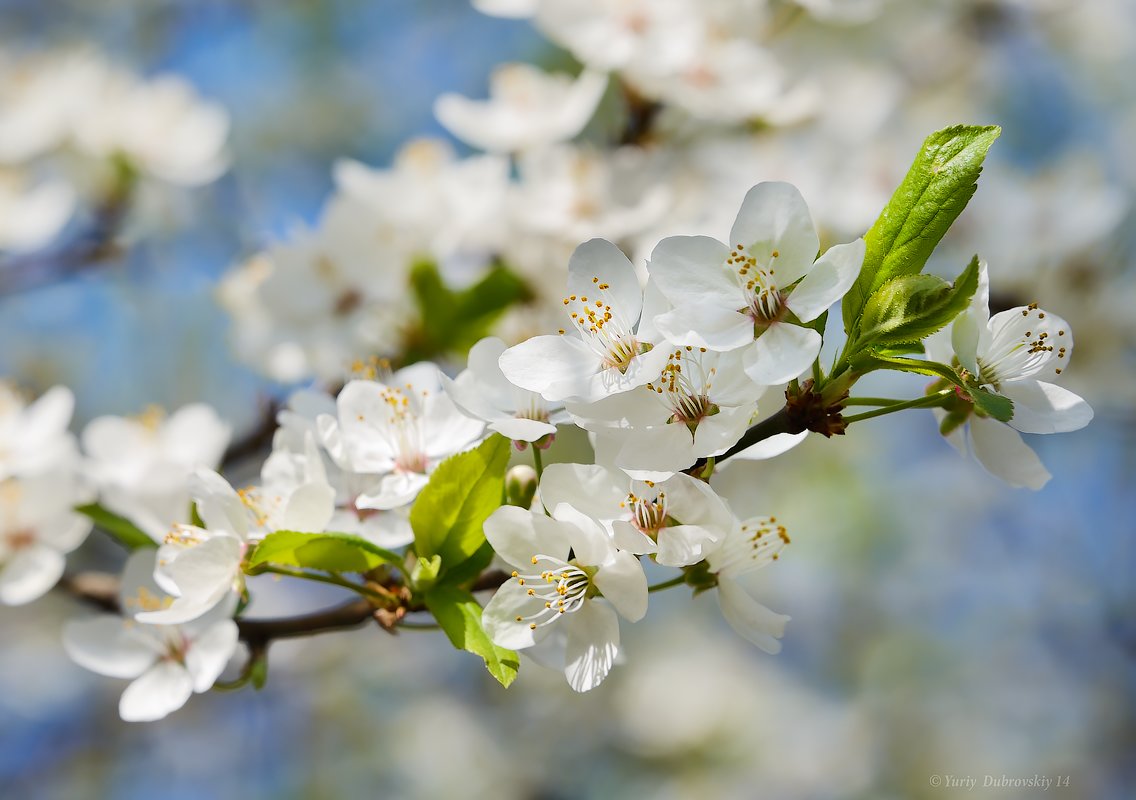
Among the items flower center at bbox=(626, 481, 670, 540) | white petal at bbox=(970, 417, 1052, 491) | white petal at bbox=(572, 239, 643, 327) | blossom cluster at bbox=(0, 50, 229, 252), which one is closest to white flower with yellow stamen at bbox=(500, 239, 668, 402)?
white petal at bbox=(572, 239, 643, 327)

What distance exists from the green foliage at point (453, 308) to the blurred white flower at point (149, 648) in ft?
2.54

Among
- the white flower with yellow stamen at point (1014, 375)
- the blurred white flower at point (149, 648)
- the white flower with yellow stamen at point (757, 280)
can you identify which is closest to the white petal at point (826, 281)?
the white flower with yellow stamen at point (757, 280)

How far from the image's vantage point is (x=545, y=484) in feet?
2.85

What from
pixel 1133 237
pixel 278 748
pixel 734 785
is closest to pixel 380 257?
pixel 1133 237

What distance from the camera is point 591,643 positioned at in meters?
0.91

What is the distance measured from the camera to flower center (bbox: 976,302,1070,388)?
897 mm

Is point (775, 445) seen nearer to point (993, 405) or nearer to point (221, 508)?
point (993, 405)

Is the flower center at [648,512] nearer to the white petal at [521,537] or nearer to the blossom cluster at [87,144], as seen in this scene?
the white petal at [521,537]

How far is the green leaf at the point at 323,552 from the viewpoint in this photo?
35.8 inches

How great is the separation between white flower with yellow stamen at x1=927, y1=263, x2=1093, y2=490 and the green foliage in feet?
3.51

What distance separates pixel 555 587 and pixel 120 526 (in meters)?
0.71

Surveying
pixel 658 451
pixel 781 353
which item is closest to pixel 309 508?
pixel 658 451

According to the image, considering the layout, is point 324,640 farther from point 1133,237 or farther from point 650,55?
point 1133,237

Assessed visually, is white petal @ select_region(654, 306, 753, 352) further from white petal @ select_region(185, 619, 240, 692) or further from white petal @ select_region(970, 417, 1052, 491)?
white petal @ select_region(185, 619, 240, 692)
